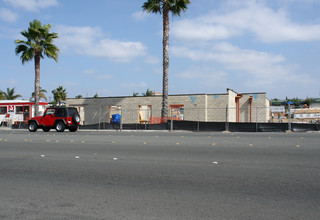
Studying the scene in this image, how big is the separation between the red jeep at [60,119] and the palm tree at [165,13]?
7.18m

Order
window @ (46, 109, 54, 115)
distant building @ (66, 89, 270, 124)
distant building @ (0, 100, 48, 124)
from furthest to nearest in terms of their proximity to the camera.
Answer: distant building @ (0, 100, 48, 124) < distant building @ (66, 89, 270, 124) < window @ (46, 109, 54, 115)

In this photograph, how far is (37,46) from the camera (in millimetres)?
28641

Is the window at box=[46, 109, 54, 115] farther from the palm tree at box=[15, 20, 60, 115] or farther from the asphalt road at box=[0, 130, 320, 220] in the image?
the asphalt road at box=[0, 130, 320, 220]

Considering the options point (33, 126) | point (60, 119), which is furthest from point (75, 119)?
point (33, 126)

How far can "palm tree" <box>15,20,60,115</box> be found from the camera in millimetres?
28616

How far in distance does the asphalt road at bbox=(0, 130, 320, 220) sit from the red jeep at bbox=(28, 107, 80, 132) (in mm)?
13991

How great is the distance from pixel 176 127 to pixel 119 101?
12009mm

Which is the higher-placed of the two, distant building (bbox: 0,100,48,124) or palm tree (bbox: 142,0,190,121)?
palm tree (bbox: 142,0,190,121)

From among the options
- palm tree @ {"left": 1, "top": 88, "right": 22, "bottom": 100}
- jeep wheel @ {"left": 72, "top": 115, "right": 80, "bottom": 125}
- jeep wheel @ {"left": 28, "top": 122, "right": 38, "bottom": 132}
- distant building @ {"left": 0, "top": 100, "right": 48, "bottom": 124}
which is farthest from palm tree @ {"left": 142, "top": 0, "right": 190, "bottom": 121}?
palm tree @ {"left": 1, "top": 88, "right": 22, "bottom": 100}

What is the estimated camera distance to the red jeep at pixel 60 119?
2259 cm

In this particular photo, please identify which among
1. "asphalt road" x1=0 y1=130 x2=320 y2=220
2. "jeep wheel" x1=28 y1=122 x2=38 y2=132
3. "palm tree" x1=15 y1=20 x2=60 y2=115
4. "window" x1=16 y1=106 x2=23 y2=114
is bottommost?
"asphalt road" x1=0 y1=130 x2=320 y2=220

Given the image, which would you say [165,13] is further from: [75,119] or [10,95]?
[10,95]

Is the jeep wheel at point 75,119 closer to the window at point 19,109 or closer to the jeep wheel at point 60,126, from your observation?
the jeep wheel at point 60,126

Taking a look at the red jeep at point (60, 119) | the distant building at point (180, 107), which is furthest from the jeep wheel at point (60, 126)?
the distant building at point (180, 107)
